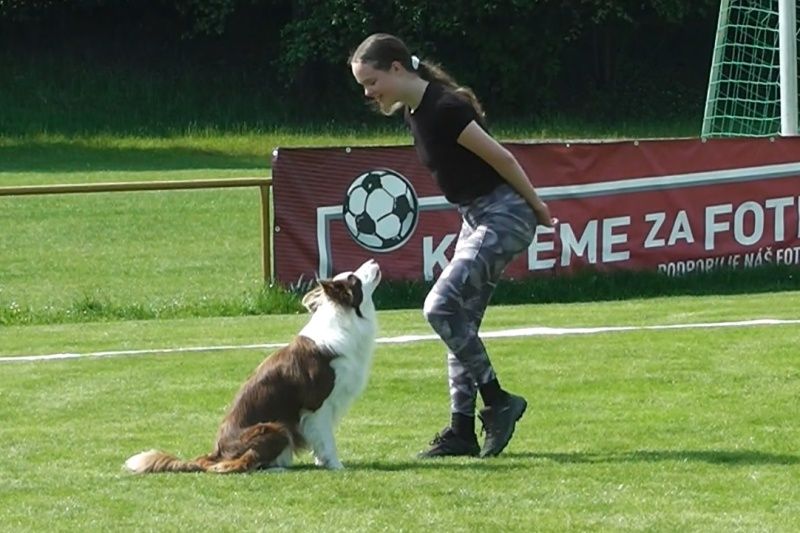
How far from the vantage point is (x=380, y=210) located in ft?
50.8

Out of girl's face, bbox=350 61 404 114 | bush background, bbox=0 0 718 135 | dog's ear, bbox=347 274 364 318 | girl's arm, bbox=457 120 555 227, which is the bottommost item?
bush background, bbox=0 0 718 135

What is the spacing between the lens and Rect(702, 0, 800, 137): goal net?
72.6 ft

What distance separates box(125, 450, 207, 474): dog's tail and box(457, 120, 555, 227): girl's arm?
192 cm

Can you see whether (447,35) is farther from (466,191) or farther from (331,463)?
(331,463)

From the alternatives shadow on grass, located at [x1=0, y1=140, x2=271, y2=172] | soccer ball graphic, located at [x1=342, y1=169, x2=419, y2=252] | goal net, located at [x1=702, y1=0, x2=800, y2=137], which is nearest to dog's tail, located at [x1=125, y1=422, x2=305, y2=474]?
soccer ball graphic, located at [x1=342, y1=169, x2=419, y2=252]

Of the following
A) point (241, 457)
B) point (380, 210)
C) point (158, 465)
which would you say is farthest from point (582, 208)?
point (158, 465)

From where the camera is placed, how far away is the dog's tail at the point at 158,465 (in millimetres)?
7734

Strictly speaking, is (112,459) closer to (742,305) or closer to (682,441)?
(682,441)

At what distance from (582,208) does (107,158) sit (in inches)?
887

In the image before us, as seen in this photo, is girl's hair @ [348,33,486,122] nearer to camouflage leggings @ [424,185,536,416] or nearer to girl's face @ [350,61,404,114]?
girl's face @ [350,61,404,114]

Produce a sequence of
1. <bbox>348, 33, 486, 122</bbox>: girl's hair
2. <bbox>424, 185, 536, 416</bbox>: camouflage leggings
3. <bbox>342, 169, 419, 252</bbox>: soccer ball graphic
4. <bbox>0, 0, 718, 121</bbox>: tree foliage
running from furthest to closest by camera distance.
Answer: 1. <bbox>0, 0, 718, 121</bbox>: tree foliage
2. <bbox>342, 169, 419, 252</bbox>: soccer ball graphic
3. <bbox>424, 185, 536, 416</bbox>: camouflage leggings
4. <bbox>348, 33, 486, 122</bbox>: girl's hair

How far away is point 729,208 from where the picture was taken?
16312mm

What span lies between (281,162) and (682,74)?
33.7 m

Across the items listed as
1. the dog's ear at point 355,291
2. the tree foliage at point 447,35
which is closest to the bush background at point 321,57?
the tree foliage at point 447,35
